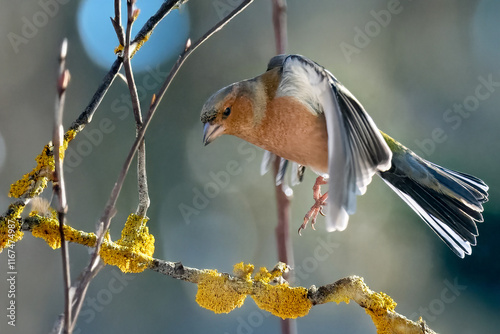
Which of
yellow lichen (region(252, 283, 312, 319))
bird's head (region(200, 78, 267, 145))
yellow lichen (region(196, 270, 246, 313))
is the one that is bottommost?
yellow lichen (region(252, 283, 312, 319))

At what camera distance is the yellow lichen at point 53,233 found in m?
1.06

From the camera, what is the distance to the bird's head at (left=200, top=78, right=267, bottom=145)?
139 centimetres

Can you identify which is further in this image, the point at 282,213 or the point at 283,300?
the point at 282,213

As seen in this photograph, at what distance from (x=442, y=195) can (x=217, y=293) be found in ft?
2.49

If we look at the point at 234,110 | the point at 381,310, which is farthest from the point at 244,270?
the point at 234,110

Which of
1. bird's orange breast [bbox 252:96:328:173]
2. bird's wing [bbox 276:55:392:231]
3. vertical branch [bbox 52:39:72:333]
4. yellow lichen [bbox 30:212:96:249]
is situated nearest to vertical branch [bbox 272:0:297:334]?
bird's wing [bbox 276:55:392:231]

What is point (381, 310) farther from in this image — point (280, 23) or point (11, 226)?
point (11, 226)

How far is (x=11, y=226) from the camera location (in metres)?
1.00

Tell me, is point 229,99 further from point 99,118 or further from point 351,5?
point 351,5

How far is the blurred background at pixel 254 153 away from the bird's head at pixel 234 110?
116cm

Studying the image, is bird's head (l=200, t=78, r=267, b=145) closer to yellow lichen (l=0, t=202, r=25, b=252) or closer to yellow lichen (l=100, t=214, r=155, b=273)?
yellow lichen (l=100, t=214, r=155, b=273)

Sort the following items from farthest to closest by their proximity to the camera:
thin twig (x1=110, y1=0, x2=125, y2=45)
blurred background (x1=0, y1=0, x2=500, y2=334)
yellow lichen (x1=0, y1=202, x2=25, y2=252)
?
blurred background (x1=0, y1=0, x2=500, y2=334)
yellow lichen (x1=0, y1=202, x2=25, y2=252)
thin twig (x1=110, y1=0, x2=125, y2=45)

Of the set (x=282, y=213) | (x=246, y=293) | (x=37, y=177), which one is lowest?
(x=246, y=293)

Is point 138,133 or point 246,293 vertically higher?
point 138,133
